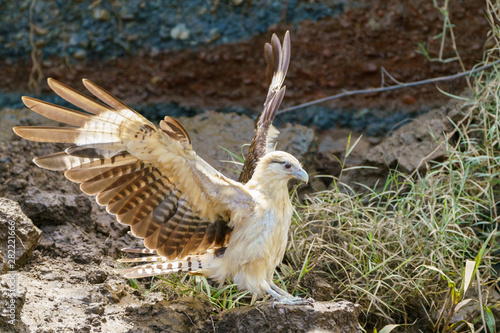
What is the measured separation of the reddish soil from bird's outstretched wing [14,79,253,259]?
9.15 ft

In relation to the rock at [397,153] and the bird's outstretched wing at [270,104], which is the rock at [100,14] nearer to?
the bird's outstretched wing at [270,104]

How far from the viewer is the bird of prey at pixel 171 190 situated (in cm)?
326

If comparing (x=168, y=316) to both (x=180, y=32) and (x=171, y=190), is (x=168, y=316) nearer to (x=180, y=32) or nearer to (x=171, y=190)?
(x=171, y=190)

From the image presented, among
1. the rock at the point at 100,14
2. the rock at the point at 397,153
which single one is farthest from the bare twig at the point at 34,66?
the rock at the point at 397,153

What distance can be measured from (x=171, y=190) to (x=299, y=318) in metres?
1.02

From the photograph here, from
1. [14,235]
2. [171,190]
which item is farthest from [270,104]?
[14,235]

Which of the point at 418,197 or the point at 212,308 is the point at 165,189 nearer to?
the point at 212,308

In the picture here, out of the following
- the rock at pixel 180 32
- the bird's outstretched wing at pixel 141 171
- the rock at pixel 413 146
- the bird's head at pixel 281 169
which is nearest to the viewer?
the bird's outstretched wing at pixel 141 171

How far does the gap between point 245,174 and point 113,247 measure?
1.05 metres

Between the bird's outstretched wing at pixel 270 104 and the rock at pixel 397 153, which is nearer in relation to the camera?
the bird's outstretched wing at pixel 270 104

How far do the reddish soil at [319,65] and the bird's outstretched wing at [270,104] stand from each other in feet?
5.04

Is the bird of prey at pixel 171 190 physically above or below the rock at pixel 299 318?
above

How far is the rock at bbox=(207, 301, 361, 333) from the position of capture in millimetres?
3275

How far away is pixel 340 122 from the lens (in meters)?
6.16
